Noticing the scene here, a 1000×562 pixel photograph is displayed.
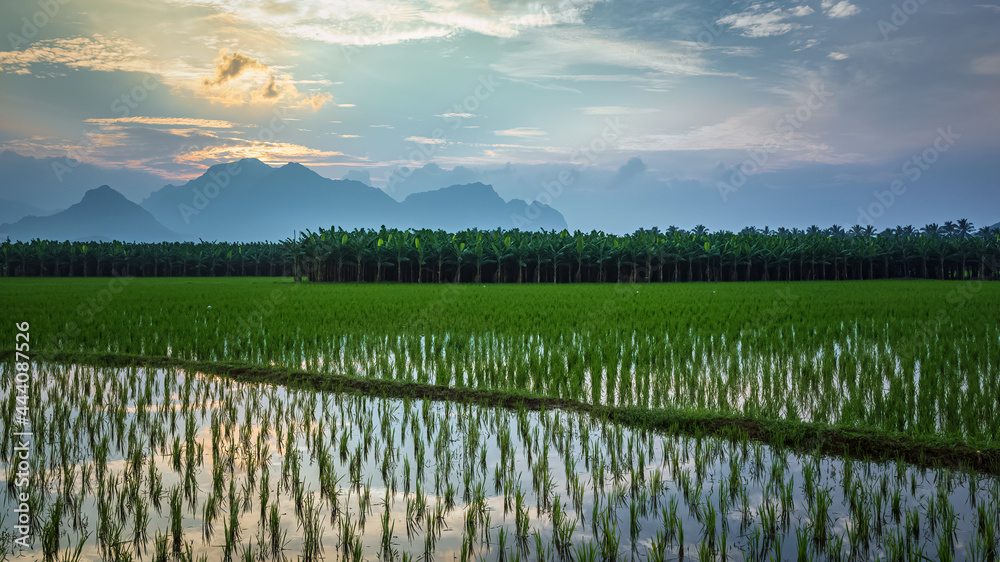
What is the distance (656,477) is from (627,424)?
5.67ft

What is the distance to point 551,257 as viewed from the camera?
155 ft

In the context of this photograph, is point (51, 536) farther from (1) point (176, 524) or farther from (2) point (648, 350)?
(2) point (648, 350)

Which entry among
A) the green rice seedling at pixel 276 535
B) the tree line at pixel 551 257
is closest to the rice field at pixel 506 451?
the green rice seedling at pixel 276 535

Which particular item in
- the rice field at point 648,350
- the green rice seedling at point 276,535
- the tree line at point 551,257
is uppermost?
the tree line at point 551,257

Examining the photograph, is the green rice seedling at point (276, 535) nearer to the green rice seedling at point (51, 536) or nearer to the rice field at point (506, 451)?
the rice field at point (506, 451)

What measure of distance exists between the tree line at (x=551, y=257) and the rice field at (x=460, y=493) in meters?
38.0

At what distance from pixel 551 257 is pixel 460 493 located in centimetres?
4333

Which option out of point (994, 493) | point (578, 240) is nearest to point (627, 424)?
point (994, 493)

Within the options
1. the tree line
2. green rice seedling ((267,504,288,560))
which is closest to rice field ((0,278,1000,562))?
green rice seedling ((267,504,288,560))

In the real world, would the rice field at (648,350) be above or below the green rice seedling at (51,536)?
above

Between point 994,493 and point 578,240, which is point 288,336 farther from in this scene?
point 578,240

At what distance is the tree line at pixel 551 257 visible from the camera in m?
45.7

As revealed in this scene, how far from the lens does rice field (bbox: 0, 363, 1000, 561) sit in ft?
11.1

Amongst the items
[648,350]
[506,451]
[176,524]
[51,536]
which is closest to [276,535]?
[176,524]
